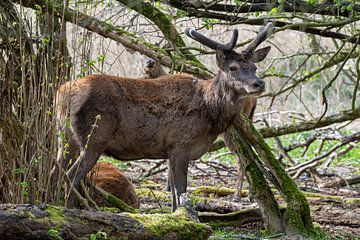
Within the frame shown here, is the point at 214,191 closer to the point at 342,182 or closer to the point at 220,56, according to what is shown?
the point at 342,182

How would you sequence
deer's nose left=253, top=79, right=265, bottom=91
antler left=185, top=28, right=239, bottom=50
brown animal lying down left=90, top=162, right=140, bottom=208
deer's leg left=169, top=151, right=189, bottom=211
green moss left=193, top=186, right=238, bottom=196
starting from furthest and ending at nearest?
green moss left=193, top=186, right=238, bottom=196 → brown animal lying down left=90, top=162, right=140, bottom=208 → deer's leg left=169, top=151, right=189, bottom=211 → deer's nose left=253, top=79, right=265, bottom=91 → antler left=185, top=28, right=239, bottom=50

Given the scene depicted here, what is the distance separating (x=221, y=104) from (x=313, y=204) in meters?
2.24

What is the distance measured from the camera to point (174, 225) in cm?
571

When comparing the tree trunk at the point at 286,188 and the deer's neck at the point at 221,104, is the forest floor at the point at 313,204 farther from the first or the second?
the deer's neck at the point at 221,104

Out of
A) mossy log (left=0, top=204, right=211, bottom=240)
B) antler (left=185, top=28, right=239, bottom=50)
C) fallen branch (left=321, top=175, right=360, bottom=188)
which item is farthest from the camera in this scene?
fallen branch (left=321, top=175, right=360, bottom=188)

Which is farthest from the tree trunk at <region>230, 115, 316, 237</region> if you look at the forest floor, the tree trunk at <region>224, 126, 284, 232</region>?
the forest floor

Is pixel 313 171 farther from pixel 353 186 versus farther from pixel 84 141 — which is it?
pixel 84 141

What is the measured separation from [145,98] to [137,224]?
3.72 m

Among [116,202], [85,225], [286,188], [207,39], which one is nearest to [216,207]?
[286,188]

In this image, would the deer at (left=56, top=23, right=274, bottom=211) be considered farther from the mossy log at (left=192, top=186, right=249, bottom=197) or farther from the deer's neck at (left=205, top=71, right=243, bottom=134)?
the mossy log at (left=192, top=186, right=249, bottom=197)

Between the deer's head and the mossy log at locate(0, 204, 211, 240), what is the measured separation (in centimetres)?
315

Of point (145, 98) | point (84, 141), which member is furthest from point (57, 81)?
point (145, 98)

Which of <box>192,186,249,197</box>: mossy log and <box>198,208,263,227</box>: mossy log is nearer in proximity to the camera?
<box>198,208,263,227</box>: mossy log

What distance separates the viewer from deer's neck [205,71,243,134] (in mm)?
9000
